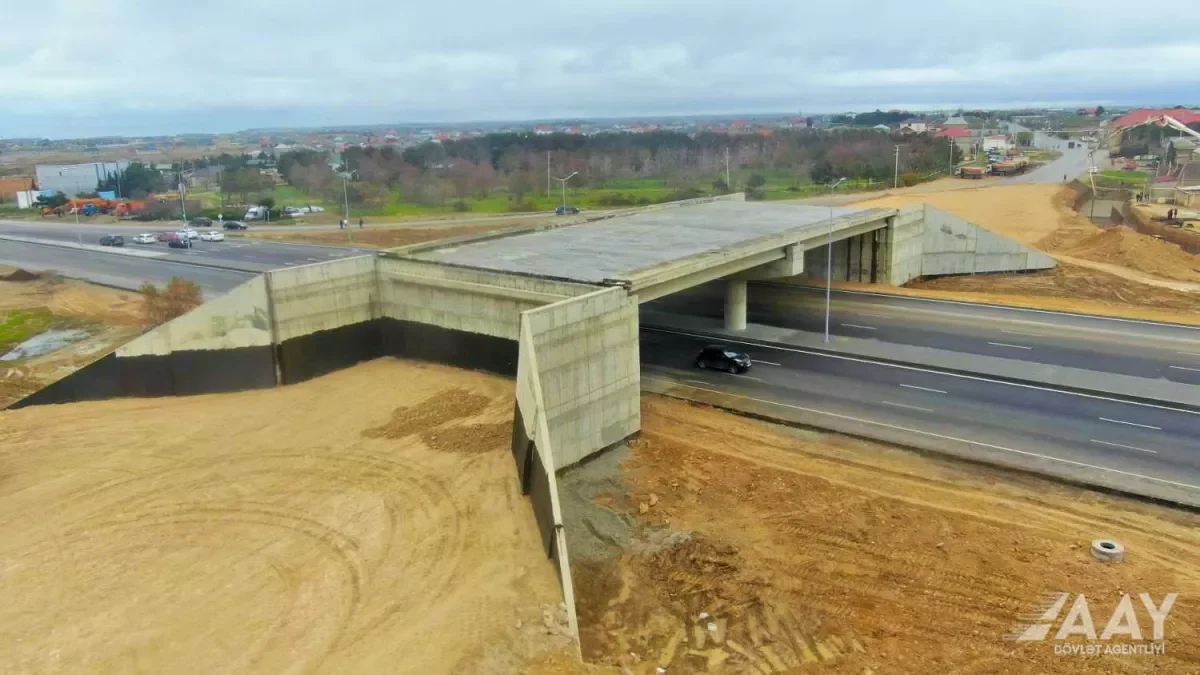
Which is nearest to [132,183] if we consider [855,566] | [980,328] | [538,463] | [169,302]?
[169,302]

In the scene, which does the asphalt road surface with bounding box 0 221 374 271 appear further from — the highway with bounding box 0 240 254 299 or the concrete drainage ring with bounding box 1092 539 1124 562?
the concrete drainage ring with bounding box 1092 539 1124 562

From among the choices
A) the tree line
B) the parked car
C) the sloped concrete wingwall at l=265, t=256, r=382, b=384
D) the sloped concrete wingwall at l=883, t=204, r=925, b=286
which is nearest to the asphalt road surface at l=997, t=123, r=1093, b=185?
the tree line

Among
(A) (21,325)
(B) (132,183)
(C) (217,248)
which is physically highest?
(B) (132,183)

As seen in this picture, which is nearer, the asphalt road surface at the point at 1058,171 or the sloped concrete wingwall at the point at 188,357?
the sloped concrete wingwall at the point at 188,357

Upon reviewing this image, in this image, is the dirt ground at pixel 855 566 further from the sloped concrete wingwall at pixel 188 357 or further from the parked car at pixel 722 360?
the sloped concrete wingwall at pixel 188 357

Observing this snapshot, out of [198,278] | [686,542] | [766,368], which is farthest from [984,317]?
[198,278]

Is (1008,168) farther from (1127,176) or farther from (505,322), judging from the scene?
(505,322)

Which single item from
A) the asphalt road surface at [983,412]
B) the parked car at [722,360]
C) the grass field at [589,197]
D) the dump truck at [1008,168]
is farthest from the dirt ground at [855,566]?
the dump truck at [1008,168]
